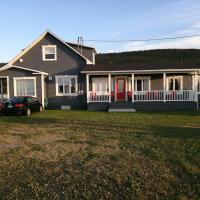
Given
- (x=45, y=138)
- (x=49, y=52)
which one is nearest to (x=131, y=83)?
(x=49, y=52)

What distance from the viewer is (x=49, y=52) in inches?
1115

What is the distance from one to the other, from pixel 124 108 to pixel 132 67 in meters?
3.82

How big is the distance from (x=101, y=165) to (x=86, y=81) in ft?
63.8

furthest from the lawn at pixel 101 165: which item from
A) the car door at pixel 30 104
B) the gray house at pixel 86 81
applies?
the gray house at pixel 86 81

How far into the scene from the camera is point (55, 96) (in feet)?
92.4

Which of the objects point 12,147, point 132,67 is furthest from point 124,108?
point 12,147

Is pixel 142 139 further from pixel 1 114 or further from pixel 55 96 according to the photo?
pixel 55 96

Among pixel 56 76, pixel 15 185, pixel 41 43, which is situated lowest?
pixel 15 185

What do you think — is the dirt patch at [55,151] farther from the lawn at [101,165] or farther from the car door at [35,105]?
the car door at [35,105]

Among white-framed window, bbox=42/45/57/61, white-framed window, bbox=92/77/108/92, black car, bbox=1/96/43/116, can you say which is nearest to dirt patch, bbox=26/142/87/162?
black car, bbox=1/96/43/116

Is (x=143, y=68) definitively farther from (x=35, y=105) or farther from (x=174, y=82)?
(x=35, y=105)

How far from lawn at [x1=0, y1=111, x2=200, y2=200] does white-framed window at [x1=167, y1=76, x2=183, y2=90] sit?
664 inches

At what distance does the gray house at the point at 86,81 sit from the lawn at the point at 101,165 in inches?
527

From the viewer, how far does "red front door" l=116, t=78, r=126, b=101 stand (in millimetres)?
29125
